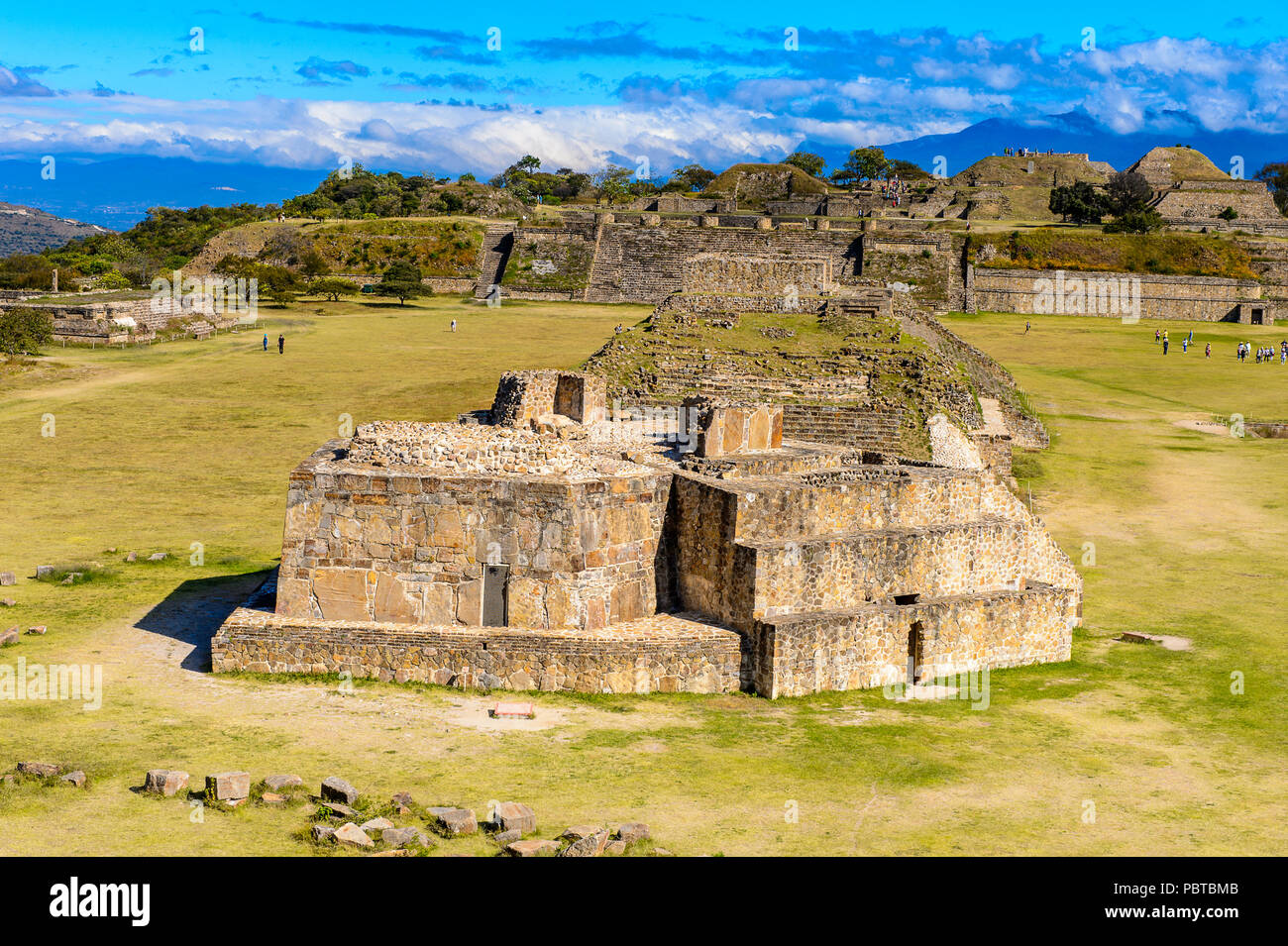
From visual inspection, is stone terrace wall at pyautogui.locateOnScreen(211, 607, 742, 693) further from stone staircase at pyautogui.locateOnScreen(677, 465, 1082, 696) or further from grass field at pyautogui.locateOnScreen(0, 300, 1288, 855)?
stone staircase at pyautogui.locateOnScreen(677, 465, 1082, 696)

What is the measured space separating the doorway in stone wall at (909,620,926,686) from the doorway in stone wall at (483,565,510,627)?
4.76m

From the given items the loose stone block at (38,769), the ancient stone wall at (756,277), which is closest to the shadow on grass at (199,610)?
the loose stone block at (38,769)

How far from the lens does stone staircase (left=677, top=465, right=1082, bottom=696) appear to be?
584 inches

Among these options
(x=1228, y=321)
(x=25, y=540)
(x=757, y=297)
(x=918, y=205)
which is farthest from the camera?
(x=918, y=205)

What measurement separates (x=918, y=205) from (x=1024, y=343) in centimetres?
3511

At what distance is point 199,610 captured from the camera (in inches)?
653

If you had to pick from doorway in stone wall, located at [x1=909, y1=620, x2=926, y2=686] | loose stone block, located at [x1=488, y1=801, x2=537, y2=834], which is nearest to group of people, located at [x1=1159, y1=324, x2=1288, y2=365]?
doorway in stone wall, located at [x1=909, y1=620, x2=926, y2=686]

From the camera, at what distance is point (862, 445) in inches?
→ 1113

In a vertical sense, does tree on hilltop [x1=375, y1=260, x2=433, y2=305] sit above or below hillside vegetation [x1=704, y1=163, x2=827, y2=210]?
below

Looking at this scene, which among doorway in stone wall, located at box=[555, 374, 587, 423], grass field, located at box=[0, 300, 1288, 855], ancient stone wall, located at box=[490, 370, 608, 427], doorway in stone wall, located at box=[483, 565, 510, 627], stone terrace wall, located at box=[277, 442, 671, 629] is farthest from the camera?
doorway in stone wall, located at box=[555, 374, 587, 423]

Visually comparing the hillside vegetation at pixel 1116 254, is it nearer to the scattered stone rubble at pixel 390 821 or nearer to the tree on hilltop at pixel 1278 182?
the tree on hilltop at pixel 1278 182

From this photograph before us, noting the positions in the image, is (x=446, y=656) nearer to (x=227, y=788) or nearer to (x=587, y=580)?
(x=587, y=580)
